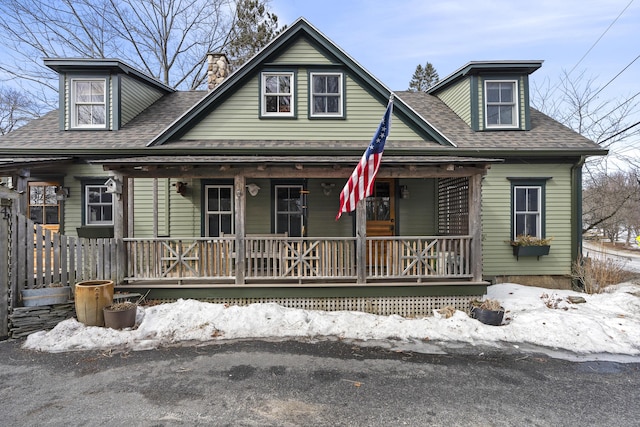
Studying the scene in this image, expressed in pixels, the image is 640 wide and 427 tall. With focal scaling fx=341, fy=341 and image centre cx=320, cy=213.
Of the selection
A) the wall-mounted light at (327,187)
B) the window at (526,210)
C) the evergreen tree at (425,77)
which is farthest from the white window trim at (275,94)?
the evergreen tree at (425,77)

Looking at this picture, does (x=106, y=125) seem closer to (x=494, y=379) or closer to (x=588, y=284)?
(x=494, y=379)

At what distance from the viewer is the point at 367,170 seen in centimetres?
516

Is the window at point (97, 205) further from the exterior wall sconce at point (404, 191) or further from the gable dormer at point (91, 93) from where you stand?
the exterior wall sconce at point (404, 191)

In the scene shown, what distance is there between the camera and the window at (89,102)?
29.7 ft

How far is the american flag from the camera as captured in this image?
5.10m

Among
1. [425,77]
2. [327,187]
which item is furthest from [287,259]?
[425,77]

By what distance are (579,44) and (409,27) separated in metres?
7.41

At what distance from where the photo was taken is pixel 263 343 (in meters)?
5.17

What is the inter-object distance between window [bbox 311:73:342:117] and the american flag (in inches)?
156

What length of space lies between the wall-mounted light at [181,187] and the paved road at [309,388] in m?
4.37

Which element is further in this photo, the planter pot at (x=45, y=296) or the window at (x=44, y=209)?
the window at (x=44, y=209)

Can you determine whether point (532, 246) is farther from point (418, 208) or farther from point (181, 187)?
point (181, 187)

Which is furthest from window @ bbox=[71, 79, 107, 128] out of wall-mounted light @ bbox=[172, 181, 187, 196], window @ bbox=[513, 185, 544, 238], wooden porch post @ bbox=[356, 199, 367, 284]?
window @ bbox=[513, 185, 544, 238]

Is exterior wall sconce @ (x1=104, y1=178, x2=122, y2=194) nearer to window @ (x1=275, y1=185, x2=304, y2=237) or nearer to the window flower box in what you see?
window @ (x1=275, y1=185, x2=304, y2=237)
